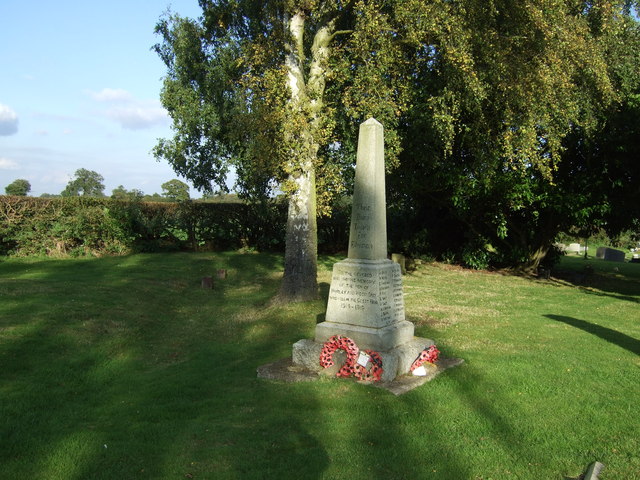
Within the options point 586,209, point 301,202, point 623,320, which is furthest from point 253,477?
point 586,209

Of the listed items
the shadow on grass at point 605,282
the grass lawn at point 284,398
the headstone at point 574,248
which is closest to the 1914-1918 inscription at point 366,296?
the grass lawn at point 284,398

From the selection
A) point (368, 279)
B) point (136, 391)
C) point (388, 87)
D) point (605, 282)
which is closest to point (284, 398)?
point (368, 279)

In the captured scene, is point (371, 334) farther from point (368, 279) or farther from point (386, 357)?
point (368, 279)

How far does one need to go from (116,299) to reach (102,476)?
8395 mm

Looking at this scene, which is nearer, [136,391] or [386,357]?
[386,357]

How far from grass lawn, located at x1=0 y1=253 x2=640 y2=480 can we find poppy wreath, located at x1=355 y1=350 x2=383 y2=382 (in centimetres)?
22

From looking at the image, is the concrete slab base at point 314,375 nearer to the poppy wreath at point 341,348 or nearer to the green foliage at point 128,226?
the poppy wreath at point 341,348

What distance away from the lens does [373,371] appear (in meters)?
6.68

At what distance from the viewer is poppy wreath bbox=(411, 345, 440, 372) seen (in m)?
7.06

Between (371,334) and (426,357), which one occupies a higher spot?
(371,334)

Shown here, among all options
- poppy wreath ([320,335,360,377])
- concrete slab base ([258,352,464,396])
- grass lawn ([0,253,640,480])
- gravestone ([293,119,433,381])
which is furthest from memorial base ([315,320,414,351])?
grass lawn ([0,253,640,480])

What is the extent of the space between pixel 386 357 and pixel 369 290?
93 centimetres

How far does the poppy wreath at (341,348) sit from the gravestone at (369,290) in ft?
0.46

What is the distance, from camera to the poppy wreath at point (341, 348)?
6801 millimetres
